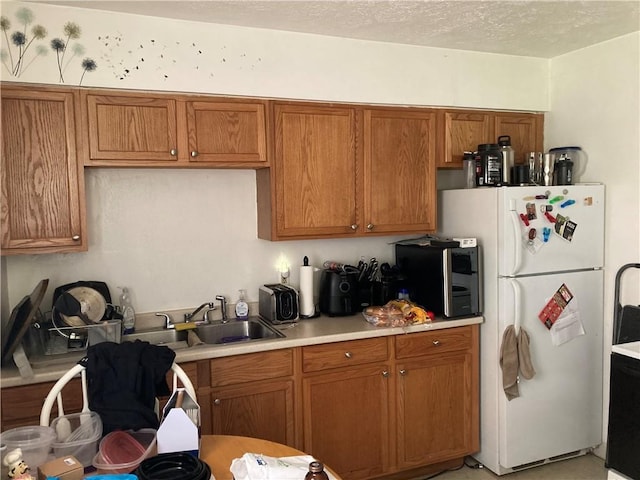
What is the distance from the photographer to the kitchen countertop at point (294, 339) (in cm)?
227

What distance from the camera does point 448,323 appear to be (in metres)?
3.04

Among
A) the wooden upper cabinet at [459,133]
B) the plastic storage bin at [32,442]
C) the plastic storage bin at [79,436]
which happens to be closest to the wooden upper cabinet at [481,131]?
the wooden upper cabinet at [459,133]

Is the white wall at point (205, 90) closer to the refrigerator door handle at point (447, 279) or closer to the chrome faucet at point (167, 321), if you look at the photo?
the chrome faucet at point (167, 321)

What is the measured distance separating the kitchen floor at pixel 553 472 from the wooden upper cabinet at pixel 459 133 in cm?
181

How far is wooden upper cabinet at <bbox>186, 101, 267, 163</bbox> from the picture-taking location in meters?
2.71

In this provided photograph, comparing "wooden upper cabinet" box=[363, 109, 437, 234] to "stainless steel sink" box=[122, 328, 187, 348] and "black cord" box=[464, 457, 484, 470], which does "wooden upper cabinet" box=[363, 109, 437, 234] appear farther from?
"black cord" box=[464, 457, 484, 470]

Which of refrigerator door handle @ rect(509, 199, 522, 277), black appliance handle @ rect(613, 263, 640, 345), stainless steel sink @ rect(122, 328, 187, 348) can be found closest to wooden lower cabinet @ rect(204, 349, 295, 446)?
stainless steel sink @ rect(122, 328, 187, 348)

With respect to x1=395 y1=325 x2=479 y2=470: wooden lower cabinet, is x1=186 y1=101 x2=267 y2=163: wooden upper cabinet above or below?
above

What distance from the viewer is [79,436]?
1580 millimetres

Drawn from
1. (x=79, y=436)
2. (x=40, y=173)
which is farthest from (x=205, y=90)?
(x=79, y=436)

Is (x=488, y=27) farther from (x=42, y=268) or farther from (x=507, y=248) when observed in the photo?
(x=42, y=268)

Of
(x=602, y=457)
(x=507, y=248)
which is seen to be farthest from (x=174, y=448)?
(x=602, y=457)

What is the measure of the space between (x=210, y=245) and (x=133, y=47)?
112cm

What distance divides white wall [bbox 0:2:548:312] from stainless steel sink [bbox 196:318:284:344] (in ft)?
0.59
